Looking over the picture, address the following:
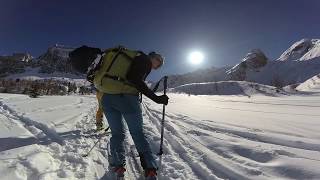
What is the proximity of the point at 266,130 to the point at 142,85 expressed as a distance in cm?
447

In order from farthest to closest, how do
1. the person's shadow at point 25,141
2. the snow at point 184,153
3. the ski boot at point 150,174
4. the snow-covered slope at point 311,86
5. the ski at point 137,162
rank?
the snow-covered slope at point 311,86, the person's shadow at point 25,141, the ski at point 137,162, the snow at point 184,153, the ski boot at point 150,174

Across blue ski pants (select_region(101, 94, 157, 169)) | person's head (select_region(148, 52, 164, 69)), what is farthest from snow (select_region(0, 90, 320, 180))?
person's head (select_region(148, 52, 164, 69))

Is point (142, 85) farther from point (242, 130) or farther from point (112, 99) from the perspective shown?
point (242, 130)

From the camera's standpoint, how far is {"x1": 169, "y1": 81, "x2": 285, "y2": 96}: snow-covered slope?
61.0 m

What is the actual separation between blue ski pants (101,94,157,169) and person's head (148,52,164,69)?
649 mm

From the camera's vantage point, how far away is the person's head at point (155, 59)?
544 cm

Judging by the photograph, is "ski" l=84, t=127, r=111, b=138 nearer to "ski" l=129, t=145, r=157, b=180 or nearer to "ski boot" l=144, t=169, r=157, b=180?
"ski" l=129, t=145, r=157, b=180

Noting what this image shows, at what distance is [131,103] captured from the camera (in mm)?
5039

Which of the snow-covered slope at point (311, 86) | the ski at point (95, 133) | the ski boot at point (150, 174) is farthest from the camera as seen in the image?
the snow-covered slope at point (311, 86)

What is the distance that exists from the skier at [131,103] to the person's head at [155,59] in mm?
154

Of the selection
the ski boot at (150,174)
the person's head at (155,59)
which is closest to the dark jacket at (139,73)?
the person's head at (155,59)

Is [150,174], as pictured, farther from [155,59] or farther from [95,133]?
[95,133]

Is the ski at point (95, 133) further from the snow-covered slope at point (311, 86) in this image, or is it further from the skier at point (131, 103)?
the snow-covered slope at point (311, 86)

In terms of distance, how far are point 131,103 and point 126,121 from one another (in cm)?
28
